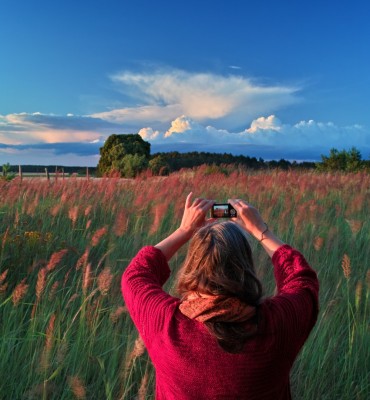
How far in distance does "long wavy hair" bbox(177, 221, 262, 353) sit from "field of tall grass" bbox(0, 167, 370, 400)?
792 millimetres

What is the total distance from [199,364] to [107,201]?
567 centimetres

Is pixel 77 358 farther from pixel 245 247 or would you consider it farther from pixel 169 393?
pixel 245 247

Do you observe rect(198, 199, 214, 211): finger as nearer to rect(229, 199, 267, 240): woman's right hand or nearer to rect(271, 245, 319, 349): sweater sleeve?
rect(229, 199, 267, 240): woman's right hand

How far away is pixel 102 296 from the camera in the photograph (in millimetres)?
3498

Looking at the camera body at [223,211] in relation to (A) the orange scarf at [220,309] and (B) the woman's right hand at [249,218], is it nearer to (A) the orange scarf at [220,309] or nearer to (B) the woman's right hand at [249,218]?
(B) the woman's right hand at [249,218]

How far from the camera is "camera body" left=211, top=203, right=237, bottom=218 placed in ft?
6.06

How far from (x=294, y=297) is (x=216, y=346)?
1.08 ft

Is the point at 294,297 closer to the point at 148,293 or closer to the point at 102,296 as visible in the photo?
the point at 148,293

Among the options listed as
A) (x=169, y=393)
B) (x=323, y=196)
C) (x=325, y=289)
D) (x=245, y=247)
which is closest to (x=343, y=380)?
(x=325, y=289)

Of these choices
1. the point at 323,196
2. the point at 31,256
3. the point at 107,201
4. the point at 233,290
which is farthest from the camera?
the point at 323,196

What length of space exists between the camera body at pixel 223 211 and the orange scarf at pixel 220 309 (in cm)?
52

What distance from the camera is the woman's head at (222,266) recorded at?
54.2 inches

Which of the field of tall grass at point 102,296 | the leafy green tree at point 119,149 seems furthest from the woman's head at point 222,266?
the leafy green tree at point 119,149

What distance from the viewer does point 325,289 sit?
414 cm
